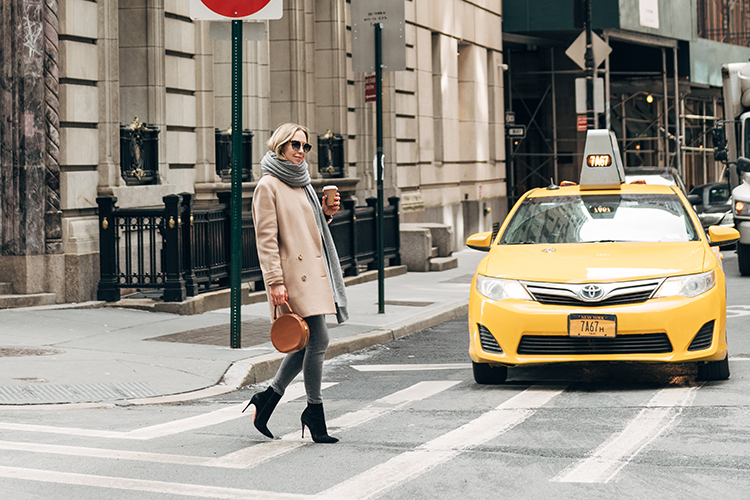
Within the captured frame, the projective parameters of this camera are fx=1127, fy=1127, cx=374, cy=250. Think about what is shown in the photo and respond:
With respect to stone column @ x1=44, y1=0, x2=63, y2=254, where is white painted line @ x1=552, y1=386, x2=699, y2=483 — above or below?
below

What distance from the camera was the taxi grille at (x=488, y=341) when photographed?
A: 8.25 m

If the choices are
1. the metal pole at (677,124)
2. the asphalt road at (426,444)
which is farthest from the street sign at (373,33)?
the metal pole at (677,124)

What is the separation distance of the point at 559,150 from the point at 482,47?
9149mm

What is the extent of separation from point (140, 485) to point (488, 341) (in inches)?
134

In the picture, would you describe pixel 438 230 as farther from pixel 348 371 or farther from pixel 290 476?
pixel 290 476

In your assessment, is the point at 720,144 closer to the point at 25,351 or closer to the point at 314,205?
the point at 25,351

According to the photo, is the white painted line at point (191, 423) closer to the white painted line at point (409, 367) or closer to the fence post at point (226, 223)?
the white painted line at point (409, 367)

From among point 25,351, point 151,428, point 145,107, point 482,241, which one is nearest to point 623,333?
point 482,241

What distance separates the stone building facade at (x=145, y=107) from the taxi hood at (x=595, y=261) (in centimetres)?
615

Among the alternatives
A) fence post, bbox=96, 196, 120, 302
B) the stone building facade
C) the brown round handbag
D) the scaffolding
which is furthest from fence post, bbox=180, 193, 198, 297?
the scaffolding

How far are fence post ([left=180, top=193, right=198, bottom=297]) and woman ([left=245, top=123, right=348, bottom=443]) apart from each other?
21.5 feet

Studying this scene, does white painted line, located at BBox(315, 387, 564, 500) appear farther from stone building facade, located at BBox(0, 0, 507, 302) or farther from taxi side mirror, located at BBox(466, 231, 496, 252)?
stone building facade, located at BBox(0, 0, 507, 302)

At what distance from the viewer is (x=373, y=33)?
13.6 metres

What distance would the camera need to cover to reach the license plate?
7906 millimetres
